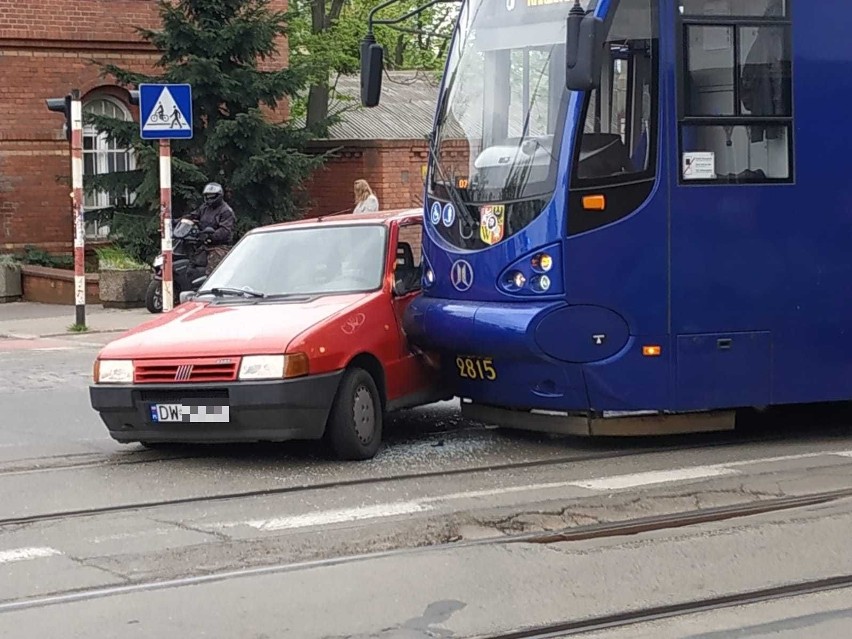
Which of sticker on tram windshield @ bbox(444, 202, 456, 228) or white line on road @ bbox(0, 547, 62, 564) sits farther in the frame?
sticker on tram windshield @ bbox(444, 202, 456, 228)

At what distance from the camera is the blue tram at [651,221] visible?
9523mm

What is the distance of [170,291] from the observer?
19.6m

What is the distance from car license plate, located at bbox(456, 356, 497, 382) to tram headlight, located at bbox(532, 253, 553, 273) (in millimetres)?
705

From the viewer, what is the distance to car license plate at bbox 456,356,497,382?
32.5 ft

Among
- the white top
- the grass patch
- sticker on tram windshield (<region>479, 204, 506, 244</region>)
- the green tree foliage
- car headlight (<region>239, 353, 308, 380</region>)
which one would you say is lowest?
car headlight (<region>239, 353, 308, 380</region>)

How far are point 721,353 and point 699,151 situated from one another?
1284 mm

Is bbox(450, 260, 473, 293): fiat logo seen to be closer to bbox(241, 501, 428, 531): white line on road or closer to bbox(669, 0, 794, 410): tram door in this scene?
bbox(669, 0, 794, 410): tram door

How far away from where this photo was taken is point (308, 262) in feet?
35.3

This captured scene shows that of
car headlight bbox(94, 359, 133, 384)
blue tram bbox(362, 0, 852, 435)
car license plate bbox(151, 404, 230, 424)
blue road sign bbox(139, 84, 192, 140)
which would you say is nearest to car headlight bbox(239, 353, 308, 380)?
car license plate bbox(151, 404, 230, 424)

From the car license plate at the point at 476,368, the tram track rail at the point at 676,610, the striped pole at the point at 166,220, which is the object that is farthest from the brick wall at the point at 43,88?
the tram track rail at the point at 676,610

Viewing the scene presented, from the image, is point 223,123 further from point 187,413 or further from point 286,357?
point 286,357

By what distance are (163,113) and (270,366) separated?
409 inches

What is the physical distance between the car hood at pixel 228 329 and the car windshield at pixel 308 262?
30 centimetres

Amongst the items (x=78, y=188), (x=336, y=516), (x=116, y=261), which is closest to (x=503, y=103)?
(x=336, y=516)
